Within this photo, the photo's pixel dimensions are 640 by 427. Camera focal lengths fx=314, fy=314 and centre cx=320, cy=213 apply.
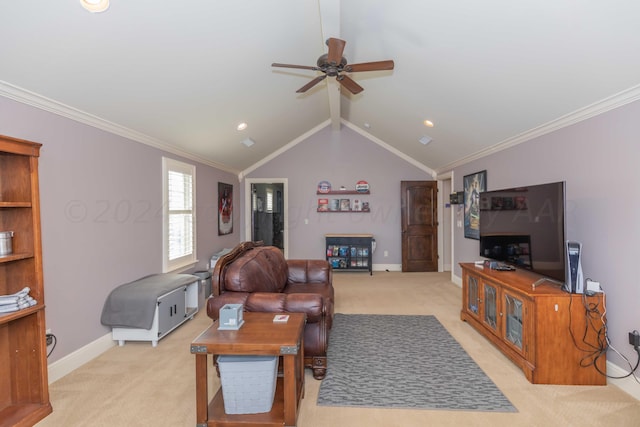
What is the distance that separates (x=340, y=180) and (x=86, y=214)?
4.91m

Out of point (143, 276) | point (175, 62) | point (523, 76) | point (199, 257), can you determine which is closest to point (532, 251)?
point (523, 76)

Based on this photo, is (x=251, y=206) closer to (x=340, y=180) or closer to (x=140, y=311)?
(x=340, y=180)

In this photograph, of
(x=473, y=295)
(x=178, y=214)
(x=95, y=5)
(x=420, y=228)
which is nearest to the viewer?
(x=95, y=5)

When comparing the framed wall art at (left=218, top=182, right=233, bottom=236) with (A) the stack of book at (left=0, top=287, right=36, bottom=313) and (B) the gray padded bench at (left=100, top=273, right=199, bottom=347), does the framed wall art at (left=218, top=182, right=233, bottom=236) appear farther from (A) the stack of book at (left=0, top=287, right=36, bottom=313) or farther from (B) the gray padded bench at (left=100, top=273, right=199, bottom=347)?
(A) the stack of book at (left=0, top=287, right=36, bottom=313)

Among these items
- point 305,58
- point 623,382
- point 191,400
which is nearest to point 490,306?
point 623,382

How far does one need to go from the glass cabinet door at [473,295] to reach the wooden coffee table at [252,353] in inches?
89.7

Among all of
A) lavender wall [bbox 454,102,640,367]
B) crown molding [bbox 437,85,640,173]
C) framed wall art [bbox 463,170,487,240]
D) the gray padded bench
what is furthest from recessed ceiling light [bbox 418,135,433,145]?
the gray padded bench

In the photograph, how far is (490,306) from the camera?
10.2ft

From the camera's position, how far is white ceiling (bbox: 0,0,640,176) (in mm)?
1981

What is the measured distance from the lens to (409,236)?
6.72m

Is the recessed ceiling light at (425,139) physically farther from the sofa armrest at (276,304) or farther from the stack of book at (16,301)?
the stack of book at (16,301)

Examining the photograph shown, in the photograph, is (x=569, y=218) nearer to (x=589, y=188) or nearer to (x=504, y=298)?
(x=589, y=188)

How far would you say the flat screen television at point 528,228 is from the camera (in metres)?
2.50

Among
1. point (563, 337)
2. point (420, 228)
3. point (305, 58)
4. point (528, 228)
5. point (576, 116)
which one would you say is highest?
point (305, 58)
